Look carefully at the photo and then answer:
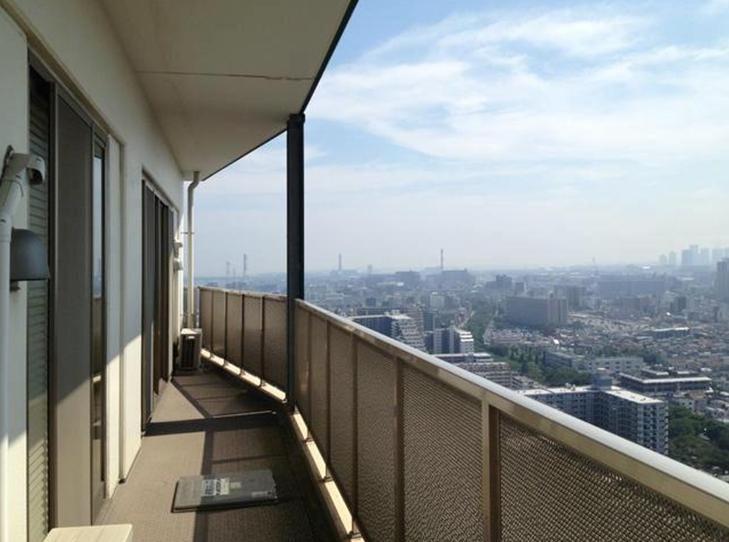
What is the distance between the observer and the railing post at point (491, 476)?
1.28 meters

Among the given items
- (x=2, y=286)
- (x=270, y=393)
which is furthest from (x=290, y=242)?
(x=2, y=286)

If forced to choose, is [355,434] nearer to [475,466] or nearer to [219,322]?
[475,466]

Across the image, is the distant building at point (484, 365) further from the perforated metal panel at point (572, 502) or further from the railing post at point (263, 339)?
the railing post at point (263, 339)

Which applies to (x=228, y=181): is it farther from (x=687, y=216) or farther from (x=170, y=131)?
(x=687, y=216)

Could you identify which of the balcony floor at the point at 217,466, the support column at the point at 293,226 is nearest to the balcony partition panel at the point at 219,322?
the balcony floor at the point at 217,466

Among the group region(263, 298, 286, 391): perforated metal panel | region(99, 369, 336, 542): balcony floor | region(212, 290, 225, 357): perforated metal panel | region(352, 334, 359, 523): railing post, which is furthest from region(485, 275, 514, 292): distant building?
region(212, 290, 225, 357): perforated metal panel

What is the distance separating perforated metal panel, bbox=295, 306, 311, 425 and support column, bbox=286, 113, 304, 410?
20 cm

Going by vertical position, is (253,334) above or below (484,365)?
below

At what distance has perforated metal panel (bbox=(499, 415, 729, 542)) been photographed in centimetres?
79

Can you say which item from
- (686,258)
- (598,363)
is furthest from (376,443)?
(686,258)

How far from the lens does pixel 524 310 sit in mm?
3197

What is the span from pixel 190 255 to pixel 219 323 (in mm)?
2113

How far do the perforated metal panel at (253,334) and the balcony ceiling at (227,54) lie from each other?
1971 mm

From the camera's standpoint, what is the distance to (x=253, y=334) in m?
6.74
